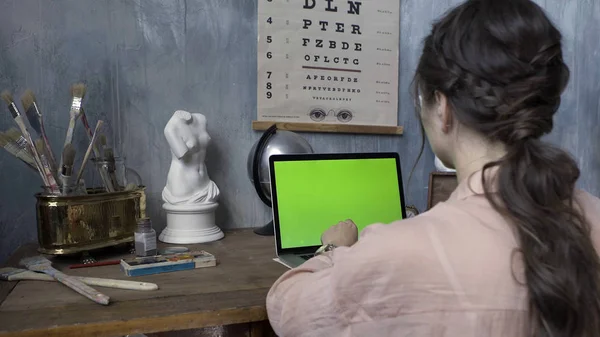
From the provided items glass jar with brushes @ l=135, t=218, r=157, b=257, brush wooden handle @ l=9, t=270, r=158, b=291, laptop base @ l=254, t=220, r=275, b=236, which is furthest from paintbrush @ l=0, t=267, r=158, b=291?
laptop base @ l=254, t=220, r=275, b=236

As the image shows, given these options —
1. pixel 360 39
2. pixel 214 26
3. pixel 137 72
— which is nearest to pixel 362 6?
pixel 360 39

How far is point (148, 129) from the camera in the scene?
130 cm

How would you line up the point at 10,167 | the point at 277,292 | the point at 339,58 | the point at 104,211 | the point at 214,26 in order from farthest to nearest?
the point at 339,58
the point at 214,26
the point at 10,167
the point at 104,211
the point at 277,292

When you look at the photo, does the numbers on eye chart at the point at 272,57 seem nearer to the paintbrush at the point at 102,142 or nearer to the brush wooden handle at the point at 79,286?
the paintbrush at the point at 102,142

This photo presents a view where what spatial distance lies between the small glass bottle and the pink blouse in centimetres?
53

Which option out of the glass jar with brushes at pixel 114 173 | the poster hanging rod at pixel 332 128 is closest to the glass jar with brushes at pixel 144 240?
the glass jar with brushes at pixel 114 173

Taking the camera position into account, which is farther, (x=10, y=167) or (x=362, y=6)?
(x=362, y=6)

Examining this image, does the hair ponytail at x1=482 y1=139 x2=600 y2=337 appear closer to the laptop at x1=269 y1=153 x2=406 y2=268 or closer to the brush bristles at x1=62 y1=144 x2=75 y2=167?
the laptop at x1=269 y1=153 x2=406 y2=268

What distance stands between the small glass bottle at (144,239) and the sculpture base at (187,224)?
152 millimetres

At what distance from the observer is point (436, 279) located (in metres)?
0.55

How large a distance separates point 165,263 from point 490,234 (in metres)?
0.60

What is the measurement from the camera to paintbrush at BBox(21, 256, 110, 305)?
2.47ft

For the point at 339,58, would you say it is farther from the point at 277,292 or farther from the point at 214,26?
the point at 277,292

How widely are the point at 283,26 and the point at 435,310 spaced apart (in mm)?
998
